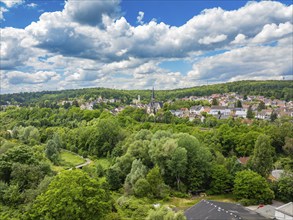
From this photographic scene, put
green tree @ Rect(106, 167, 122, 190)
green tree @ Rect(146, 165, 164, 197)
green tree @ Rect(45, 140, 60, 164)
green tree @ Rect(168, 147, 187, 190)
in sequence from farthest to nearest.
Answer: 1. green tree @ Rect(45, 140, 60, 164)
2. green tree @ Rect(106, 167, 122, 190)
3. green tree @ Rect(168, 147, 187, 190)
4. green tree @ Rect(146, 165, 164, 197)

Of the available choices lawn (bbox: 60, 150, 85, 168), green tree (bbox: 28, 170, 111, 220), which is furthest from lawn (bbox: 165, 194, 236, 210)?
lawn (bbox: 60, 150, 85, 168)

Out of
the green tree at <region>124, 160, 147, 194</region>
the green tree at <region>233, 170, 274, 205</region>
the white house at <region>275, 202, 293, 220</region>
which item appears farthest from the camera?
the green tree at <region>124, 160, 147, 194</region>

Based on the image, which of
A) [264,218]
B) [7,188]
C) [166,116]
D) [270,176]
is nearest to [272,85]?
[166,116]

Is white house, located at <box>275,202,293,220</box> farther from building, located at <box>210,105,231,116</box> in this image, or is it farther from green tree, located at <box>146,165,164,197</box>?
building, located at <box>210,105,231,116</box>

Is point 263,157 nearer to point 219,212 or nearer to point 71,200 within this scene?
point 219,212

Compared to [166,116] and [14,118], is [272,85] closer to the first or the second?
[166,116]

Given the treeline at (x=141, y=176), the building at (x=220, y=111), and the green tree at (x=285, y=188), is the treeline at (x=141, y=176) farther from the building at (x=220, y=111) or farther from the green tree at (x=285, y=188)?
the building at (x=220, y=111)

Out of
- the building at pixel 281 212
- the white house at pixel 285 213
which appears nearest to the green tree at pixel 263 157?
the building at pixel 281 212
